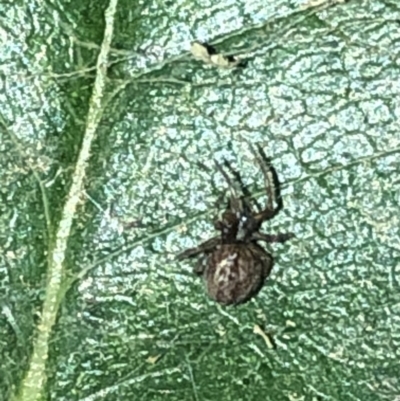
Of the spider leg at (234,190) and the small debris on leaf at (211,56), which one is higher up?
the small debris on leaf at (211,56)

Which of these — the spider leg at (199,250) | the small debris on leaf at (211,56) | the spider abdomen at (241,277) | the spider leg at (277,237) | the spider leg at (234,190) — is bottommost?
the spider abdomen at (241,277)

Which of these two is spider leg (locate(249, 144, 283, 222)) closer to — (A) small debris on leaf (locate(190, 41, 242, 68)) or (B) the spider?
(B) the spider

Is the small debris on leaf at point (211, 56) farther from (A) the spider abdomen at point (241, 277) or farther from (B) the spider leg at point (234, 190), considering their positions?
(A) the spider abdomen at point (241, 277)

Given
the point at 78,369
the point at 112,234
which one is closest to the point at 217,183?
the point at 112,234

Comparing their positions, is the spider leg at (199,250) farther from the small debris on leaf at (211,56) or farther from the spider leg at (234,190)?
the small debris on leaf at (211,56)

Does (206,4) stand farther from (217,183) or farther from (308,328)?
(308,328)

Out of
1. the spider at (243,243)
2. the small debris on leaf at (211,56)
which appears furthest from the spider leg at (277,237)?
the small debris on leaf at (211,56)

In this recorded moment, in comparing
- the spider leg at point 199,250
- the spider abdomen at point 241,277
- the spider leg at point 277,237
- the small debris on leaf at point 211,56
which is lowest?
the spider abdomen at point 241,277

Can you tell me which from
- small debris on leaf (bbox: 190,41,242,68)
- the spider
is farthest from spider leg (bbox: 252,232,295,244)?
small debris on leaf (bbox: 190,41,242,68)
